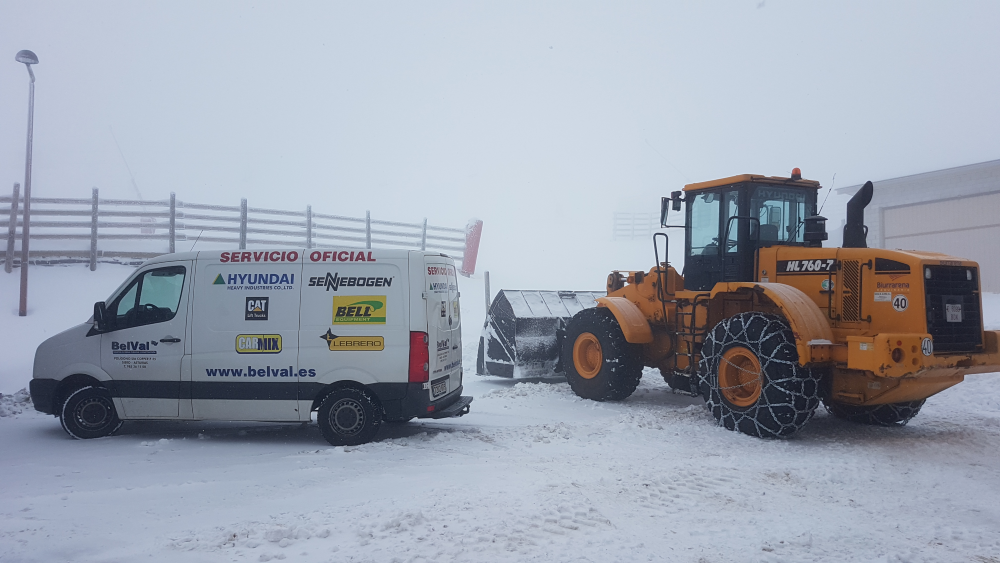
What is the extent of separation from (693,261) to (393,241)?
533 inches

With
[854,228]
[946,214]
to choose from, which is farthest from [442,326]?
[946,214]

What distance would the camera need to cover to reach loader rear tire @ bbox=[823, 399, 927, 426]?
7.36 meters

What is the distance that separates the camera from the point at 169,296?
6883mm

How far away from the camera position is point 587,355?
9.59m

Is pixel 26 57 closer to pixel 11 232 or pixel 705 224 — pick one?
pixel 11 232

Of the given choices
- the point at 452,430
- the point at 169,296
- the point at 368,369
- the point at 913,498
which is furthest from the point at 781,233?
the point at 169,296

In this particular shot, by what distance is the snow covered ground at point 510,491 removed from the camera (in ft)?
12.7

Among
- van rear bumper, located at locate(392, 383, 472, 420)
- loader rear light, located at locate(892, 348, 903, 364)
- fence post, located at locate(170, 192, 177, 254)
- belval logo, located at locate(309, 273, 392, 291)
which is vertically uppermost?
fence post, located at locate(170, 192, 177, 254)

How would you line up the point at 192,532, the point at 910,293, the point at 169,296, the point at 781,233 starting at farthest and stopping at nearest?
the point at 781,233, the point at 169,296, the point at 910,293, the point at 192,532

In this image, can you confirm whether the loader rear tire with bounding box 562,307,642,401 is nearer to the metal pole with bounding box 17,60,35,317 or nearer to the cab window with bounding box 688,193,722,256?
the cab window with bounding box 688,193,722,256

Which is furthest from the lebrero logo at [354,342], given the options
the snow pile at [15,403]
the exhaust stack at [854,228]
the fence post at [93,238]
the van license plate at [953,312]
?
the fence post at [93,238]

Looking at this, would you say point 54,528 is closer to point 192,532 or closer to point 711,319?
point 192,532

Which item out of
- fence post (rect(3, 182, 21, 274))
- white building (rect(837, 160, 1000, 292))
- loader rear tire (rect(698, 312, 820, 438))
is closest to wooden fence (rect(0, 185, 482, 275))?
fence post (rect(3, 182, 21, 274))

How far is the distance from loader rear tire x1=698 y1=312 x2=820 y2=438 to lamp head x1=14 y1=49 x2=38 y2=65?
1239 centimetres
